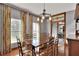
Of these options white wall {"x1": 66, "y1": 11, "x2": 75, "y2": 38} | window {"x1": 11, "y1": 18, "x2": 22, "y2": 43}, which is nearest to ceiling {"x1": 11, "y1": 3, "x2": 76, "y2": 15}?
white wall {"x1": 66, "y1": 11, "x2": 75, "y2": 38}

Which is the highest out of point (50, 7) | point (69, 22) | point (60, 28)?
point (50, 7)

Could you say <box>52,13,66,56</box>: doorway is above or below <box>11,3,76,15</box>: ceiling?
below

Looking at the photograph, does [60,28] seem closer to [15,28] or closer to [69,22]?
[69,22]

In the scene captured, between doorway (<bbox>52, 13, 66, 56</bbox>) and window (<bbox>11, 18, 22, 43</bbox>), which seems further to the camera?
window (<bbox>11, 18, 22, 43</bbox>)

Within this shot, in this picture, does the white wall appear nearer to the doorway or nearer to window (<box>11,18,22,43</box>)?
the doorway

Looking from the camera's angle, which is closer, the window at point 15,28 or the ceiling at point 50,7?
the ceiling at point 50,7

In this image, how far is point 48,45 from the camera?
2.94 metres

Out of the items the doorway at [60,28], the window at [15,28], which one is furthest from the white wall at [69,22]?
the window at [15,28]

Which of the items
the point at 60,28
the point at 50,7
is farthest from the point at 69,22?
the point at 50,7

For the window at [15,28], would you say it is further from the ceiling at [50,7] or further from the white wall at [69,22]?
the white wall at [69,22]

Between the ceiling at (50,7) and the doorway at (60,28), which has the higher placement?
the ceiling at (50,7)

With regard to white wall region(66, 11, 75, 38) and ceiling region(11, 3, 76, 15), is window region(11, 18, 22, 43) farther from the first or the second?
white wall region(66, 11, 75, 38)

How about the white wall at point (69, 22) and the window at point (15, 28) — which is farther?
the window at point (15, 28)

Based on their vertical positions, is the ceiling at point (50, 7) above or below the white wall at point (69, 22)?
above
